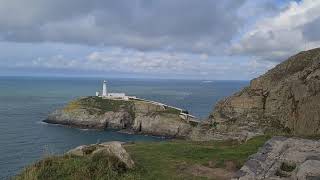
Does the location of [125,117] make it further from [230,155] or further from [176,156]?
[230,155]

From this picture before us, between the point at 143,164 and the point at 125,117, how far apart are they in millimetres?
86762

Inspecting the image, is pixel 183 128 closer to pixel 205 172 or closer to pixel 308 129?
pixel 308 129

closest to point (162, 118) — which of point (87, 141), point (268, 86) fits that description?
point (87, 141)

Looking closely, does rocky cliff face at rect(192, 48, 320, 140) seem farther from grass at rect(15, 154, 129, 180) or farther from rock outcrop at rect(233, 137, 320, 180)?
grass at rect(15, 154, 129, 180)

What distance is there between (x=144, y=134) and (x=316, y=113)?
7425 centimetres

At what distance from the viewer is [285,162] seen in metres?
16.2

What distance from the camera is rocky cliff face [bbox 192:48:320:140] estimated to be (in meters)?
25.8

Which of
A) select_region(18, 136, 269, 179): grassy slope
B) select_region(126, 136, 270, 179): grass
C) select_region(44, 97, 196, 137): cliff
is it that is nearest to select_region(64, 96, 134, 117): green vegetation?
select_region(44, 97, 196, 137): cliff

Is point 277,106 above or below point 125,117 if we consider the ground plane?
above

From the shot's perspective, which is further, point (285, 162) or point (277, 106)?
point (277, 106)

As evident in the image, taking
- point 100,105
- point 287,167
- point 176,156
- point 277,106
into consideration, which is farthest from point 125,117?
point 287,167

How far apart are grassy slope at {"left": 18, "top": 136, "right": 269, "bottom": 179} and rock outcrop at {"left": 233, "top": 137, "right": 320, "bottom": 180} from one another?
1.53 m

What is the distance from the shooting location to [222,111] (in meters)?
66.1

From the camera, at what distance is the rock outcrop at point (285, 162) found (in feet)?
45.8
